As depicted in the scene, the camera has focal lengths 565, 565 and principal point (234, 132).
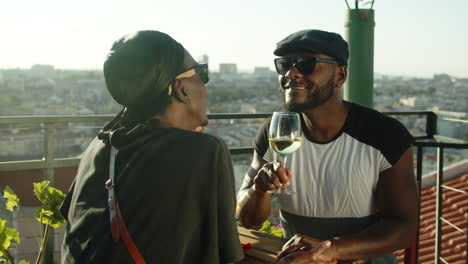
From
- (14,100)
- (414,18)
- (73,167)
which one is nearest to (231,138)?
(73,167)

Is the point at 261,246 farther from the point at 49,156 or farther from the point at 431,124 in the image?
the point at 431,124

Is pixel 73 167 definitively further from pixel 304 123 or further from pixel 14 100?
pixel 14 100

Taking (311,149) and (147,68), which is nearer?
(147,68)

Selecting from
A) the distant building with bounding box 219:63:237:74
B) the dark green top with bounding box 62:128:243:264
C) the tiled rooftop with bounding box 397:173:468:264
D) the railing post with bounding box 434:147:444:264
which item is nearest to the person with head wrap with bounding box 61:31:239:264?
the dark green top with bounding box 62:128:243:264

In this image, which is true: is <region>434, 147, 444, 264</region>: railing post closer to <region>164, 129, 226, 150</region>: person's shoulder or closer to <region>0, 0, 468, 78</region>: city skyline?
<region>164, 129, 226, 150</region>: person's shoulder

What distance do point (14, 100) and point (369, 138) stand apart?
372 inches

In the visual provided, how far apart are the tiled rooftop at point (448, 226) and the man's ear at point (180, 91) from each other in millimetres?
8754

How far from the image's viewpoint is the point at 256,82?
29.2 ft

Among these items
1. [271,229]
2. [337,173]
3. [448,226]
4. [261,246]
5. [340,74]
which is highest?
[340,74]

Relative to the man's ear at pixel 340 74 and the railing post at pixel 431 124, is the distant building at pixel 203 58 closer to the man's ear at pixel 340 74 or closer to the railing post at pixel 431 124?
the man's ear at pixel 340 74

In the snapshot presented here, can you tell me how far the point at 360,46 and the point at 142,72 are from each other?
3.85 metres

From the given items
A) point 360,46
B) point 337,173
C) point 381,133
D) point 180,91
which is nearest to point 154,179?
point 180,91

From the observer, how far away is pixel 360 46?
16.9 ft

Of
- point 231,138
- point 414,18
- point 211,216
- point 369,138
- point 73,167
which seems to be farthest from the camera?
point 414,18
